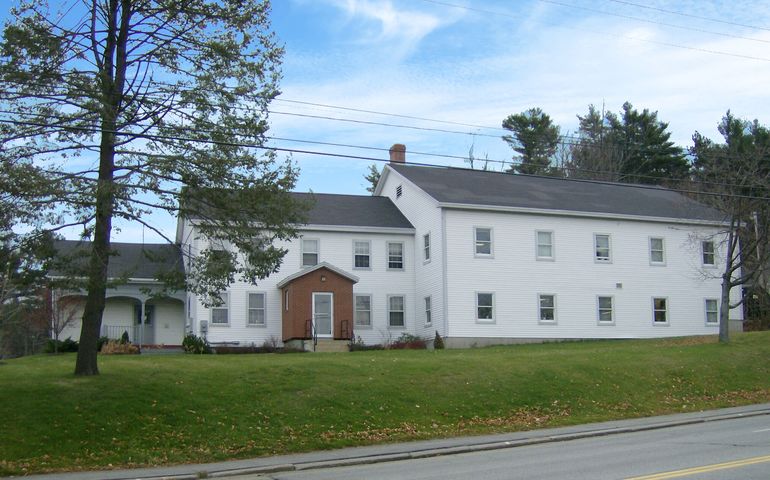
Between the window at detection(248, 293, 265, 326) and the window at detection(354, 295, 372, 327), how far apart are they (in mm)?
4272

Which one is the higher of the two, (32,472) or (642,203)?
(642,203)

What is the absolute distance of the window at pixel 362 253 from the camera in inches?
1506

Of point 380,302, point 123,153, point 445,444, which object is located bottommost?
point 445,444

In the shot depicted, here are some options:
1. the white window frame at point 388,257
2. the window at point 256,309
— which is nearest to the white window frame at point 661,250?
the white window frame at point 388,257

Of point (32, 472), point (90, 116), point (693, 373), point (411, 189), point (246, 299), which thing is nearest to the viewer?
point (32, 472)

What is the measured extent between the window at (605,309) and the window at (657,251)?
330cm

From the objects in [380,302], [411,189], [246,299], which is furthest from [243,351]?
[411,189]

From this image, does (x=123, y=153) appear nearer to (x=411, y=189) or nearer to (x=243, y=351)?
(x=243, y=351)

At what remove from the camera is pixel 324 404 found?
19.0 m

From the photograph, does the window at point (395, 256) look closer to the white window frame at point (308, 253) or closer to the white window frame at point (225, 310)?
the white window frame at point (308, 253)

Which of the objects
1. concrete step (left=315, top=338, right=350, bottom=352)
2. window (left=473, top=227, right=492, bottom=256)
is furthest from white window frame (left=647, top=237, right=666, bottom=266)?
concrete step (left=315, top=338, right=350, bottom=352)

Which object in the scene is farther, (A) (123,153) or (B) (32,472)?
(A) (123,153)

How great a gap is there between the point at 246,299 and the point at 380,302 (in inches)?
Result: 246

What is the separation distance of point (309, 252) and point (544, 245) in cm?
1091
